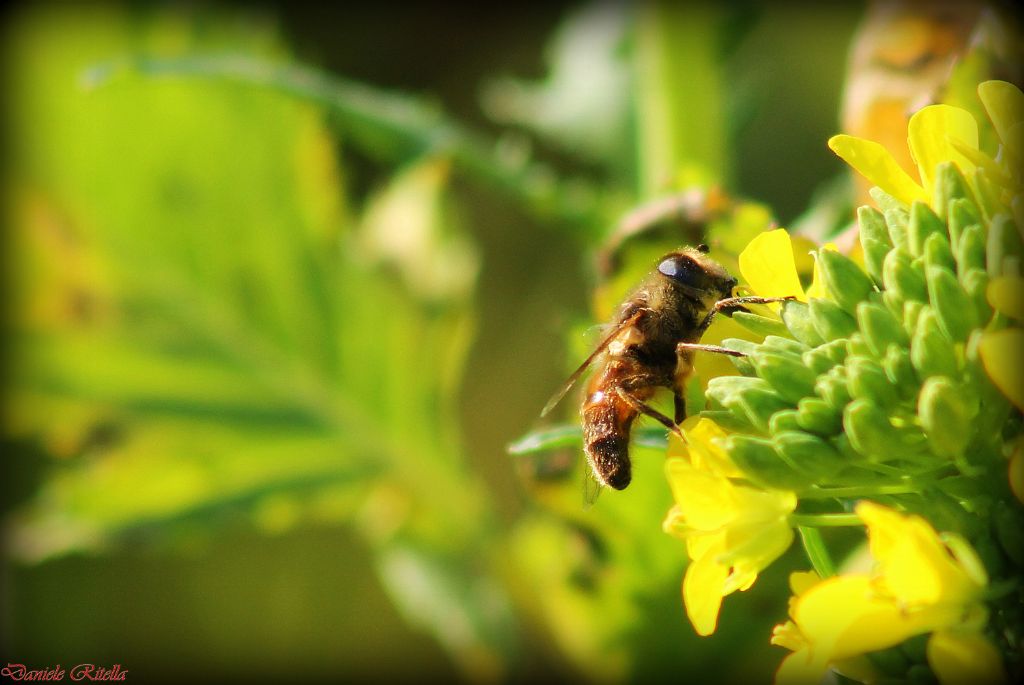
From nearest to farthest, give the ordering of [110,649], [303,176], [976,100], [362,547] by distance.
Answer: [976,100], [303,176], [110,649], [362,547]

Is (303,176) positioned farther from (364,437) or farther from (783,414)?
(783,414)

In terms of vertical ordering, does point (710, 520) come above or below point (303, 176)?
below

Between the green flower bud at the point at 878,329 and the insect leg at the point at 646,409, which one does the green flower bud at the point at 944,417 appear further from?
the insect leg at the point at 646,409

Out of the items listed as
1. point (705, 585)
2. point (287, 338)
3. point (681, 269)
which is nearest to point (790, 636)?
point (705, 585)

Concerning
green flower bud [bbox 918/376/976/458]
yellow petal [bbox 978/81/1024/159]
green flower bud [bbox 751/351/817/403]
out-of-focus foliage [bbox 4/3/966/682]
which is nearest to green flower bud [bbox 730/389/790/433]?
green flower bud [bbox 751/351/817/403]

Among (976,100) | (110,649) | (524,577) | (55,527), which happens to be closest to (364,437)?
(524,577)

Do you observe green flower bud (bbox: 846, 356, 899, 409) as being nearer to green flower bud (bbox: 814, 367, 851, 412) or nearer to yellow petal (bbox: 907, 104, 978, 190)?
green flower bud (bbox: 814, 367, 851, 412)
